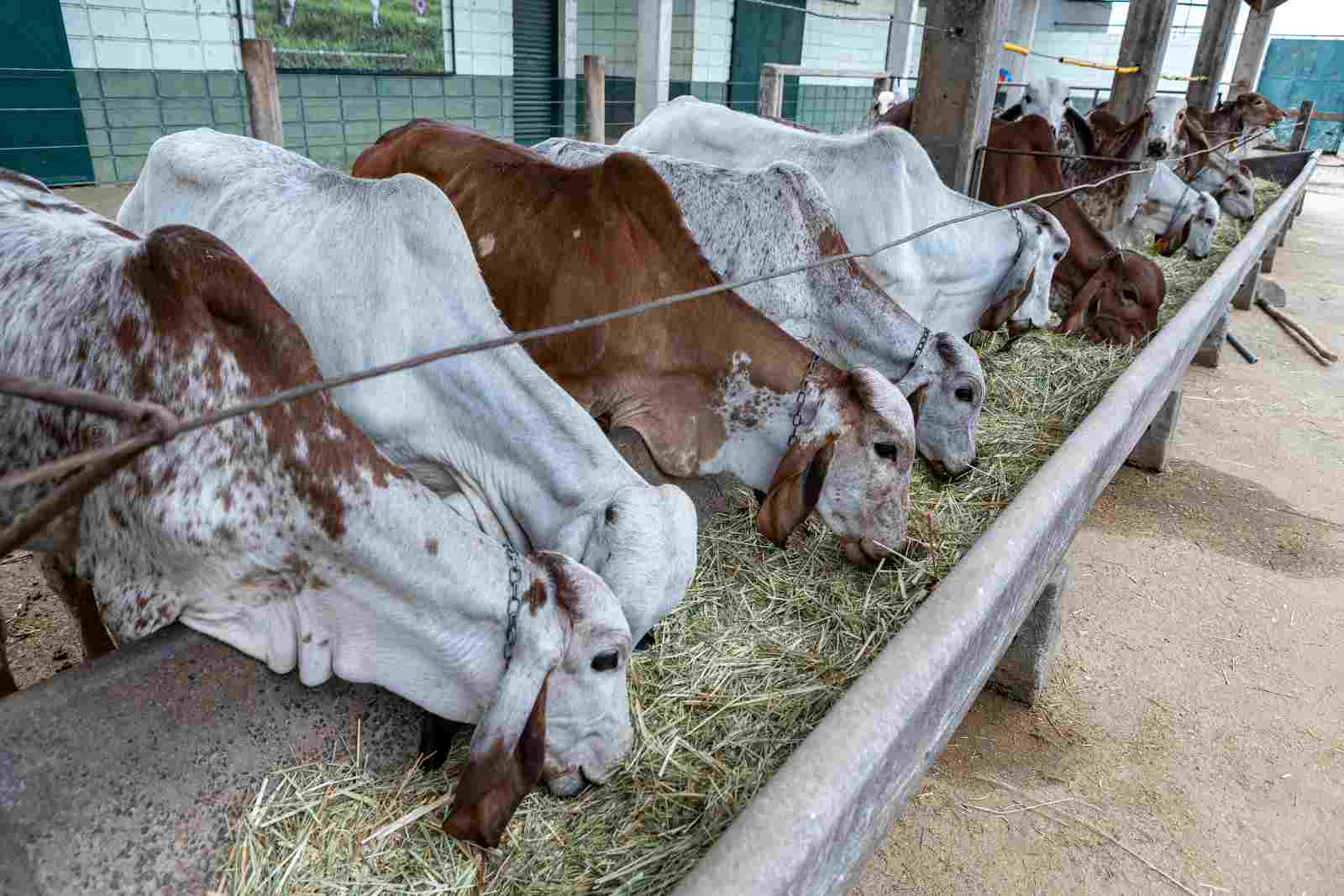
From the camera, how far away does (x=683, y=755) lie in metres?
2.27

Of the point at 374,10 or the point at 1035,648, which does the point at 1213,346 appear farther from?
the point at 374,10

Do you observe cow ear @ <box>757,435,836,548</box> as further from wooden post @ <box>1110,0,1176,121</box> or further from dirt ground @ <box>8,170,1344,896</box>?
wooden post @ <box>1110,0,1176,121</box>

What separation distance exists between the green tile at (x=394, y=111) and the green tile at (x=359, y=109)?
0.21 ft

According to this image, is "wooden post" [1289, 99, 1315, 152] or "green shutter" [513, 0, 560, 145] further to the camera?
"wooden post" [1289, 99, 1315, 152]

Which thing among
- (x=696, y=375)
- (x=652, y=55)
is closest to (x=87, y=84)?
(x=652, y=55)

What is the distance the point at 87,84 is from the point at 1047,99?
779cm

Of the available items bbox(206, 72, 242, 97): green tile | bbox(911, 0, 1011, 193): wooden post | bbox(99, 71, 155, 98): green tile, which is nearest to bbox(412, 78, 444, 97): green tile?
bbox(206, 72, 242, 97): green tile

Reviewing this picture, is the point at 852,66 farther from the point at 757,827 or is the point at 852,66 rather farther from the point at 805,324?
the point at 757,827

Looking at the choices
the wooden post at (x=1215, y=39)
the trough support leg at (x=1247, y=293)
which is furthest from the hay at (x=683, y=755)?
the wooden post at (x=1215, y=39)

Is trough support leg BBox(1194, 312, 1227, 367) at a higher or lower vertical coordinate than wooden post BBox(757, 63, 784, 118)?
lower

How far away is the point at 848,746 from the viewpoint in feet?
5.12

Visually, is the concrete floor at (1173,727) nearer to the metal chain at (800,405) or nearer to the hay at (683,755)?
the hay at (683,755)

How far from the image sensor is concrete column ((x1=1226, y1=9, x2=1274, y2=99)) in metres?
15.0

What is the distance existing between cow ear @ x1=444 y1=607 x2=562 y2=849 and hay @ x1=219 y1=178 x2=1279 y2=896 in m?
0.14
